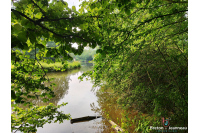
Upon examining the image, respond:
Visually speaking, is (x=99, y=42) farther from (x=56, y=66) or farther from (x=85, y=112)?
(x=85, y=112)

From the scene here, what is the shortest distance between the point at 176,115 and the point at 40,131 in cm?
554

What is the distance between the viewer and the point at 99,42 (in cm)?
153

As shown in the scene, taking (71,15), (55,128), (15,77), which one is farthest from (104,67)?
(55,128)

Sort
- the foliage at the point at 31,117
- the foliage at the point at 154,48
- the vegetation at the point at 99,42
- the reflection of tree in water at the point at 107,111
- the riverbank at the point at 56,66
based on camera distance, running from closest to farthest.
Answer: the vegetation at the point at 99,42, the foliage at the point at 31,117, the foliage at the point at 154,48, the riverbank at the point at 56,66, the reflection of tree in water at the point at 107,111

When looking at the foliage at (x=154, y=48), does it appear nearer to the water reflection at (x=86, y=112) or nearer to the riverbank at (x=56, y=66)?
the riverbank at (x=56, y=66)

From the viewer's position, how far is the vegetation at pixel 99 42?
1.34 meters

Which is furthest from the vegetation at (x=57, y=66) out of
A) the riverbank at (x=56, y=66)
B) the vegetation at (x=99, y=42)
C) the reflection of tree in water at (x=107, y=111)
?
the reflection of tree in water at (x=107, y=111)

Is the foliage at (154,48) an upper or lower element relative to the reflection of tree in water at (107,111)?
upper

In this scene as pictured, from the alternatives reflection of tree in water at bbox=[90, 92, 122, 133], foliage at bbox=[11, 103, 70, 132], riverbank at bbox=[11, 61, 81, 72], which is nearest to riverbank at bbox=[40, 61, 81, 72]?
riverbank at bbox=[11, 61, 81, 72]

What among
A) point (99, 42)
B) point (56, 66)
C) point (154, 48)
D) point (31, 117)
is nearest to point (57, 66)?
point (56, 66)

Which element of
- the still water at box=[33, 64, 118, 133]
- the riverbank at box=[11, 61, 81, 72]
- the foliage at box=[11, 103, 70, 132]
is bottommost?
the still water at box=[33, 64, 118, 133]

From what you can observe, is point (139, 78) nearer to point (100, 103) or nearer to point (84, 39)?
point (84, 39)

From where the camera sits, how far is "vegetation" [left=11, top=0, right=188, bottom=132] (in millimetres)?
1345

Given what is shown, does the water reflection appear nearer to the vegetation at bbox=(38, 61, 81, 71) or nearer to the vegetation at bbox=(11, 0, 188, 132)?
the vegetation at bbox=(38, 61, 81, 71)
